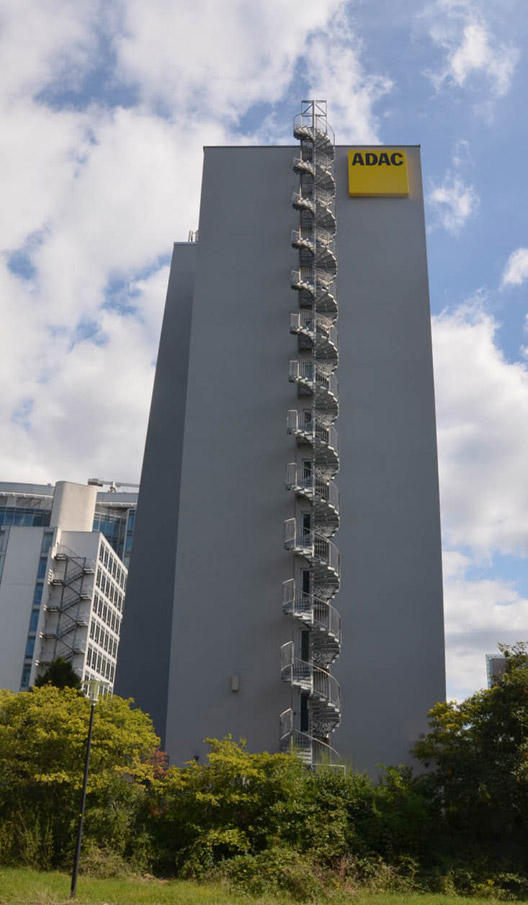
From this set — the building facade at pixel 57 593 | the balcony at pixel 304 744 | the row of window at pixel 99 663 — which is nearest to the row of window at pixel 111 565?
the building facade at pixel 57 593

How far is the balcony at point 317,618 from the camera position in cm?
3222

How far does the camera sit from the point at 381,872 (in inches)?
901

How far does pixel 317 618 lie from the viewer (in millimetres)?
33656

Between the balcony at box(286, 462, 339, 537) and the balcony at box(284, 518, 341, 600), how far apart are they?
0.58m

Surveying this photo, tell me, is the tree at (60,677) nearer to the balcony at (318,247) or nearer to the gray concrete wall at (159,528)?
the gray concrete wall at (159,528)

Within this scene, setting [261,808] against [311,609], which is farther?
[311,609]

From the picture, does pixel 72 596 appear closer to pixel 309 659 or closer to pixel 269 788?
pixel 309 659

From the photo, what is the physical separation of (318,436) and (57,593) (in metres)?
43.1

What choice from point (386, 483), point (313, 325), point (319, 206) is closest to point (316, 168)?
point (319, 206)

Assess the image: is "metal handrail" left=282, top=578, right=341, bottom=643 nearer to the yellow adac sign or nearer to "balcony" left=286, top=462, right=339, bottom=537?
"balcony" left=286, top=462, right=339, bottom=537

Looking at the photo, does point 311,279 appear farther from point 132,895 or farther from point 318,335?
point 132,895

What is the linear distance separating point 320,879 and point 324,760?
6472 millimetres

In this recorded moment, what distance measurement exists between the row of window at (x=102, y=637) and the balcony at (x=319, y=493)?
4283 centimetres

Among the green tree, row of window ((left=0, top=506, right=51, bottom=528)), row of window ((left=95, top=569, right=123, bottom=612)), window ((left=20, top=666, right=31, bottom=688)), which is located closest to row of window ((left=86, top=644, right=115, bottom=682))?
row of window ((left=95, top=569, right=123, bottom=612))
